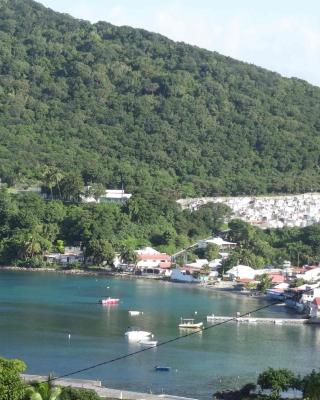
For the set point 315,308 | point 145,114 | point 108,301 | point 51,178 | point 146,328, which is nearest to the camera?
point 146,328

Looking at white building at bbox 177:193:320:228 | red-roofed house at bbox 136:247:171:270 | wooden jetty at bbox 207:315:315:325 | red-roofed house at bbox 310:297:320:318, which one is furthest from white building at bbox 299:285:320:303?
white building at bbox 177:193:320:228

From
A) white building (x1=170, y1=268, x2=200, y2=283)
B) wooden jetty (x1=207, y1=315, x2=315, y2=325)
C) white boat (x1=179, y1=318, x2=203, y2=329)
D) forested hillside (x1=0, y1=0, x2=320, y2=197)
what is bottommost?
white boat (x1=179, y1=318, x2=203, y2=329)

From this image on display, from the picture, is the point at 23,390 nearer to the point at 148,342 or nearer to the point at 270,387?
the point at 270,387

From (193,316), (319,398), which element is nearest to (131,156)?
(193,316)

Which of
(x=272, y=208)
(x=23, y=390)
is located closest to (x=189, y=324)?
(x=23, y=390)

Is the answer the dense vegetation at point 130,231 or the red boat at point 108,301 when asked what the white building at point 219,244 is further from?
the red boat at point 108,301

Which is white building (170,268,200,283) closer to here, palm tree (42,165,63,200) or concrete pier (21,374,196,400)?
palm tree (42,165,63,200)
